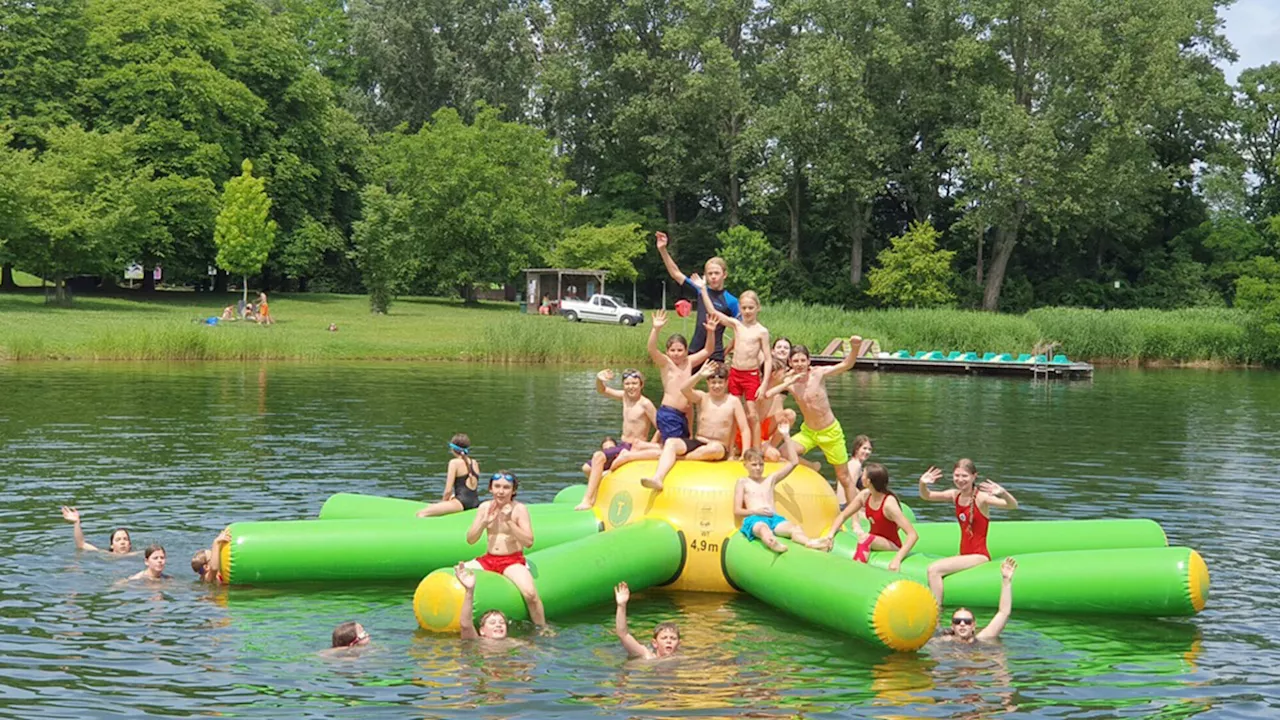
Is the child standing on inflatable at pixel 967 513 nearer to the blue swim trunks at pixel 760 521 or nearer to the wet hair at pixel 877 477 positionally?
the wet hair at pixel 877 477

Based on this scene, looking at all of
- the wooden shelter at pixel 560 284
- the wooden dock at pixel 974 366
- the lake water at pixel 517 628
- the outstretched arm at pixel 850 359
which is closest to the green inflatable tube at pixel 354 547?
the lake water at pixel 517 628

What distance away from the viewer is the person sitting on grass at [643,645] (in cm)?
1231

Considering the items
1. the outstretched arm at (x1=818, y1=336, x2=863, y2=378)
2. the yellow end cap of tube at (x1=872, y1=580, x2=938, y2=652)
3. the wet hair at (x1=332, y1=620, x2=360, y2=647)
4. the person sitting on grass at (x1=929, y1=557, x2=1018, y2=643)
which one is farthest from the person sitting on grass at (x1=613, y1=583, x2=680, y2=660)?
the outstretched arm at (x1=818, y1=336, x2=863, y2=378)

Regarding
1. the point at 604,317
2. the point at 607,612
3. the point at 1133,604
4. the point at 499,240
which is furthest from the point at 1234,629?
the point at 499,240

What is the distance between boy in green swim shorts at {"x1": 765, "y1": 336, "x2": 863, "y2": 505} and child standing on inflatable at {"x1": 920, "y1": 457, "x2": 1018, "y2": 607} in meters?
→ 2.15

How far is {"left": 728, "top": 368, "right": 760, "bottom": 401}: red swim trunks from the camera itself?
16.3 meters

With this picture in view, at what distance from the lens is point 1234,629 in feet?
45.5

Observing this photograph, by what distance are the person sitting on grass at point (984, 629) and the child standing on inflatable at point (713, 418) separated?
3548 mm

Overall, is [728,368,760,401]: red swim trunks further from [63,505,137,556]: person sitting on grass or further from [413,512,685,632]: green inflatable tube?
[63,505,137,556]: person sitting on grass

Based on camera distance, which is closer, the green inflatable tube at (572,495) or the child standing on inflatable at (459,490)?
the child standing on inflatable at (459,490)

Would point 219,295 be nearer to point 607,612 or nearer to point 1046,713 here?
point 607,612

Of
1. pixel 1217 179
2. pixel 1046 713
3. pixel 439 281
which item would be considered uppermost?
pixel 1217 179

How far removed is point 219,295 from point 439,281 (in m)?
11.1

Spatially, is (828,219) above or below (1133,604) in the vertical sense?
above
